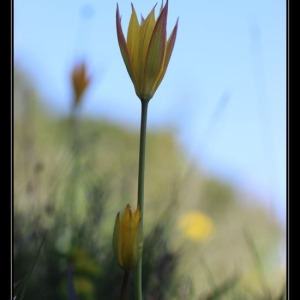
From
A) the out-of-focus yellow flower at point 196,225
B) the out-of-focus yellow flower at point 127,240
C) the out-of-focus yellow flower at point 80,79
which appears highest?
the out-of-focus yellow flower at point 80,79

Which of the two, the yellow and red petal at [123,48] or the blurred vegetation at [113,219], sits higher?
the yellow and red petal at [123,48]

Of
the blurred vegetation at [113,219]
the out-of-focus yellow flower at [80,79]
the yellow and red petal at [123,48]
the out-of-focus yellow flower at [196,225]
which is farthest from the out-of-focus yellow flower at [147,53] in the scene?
the out-of-focus yellow flower at [196,225]

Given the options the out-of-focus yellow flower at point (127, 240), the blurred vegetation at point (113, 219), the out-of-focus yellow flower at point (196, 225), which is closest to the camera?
the out-of-focus yellow flower at point (127, 240)

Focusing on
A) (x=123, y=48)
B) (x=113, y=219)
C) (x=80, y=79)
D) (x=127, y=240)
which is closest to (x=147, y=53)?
(x=123, y=48)

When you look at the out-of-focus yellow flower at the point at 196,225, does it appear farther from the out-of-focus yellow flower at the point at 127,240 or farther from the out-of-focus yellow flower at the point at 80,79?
the out-of-focus yellow flower at the point at 127,240

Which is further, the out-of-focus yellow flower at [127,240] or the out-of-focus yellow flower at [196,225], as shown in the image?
the out-of-focus yellow flower at [196,225]

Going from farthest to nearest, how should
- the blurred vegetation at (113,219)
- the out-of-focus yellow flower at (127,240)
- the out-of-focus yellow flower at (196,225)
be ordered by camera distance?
1. the out-of-focus yellow flower at (196,225)
2. the blurred vegetation at (113,219)
3. the out-of-focus yellow flower at (127,240)
